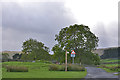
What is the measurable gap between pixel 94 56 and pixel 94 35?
19.9 ft

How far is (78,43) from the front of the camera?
142 feet

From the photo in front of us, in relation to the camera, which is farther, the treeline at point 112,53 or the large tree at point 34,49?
the large tree at point 34,49

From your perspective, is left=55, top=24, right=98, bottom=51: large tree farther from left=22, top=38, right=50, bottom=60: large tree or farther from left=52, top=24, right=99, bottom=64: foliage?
left=22, top=38, right=50, bottom=60: large tree

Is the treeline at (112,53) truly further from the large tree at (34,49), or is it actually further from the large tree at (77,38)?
the large tree at (34,49)

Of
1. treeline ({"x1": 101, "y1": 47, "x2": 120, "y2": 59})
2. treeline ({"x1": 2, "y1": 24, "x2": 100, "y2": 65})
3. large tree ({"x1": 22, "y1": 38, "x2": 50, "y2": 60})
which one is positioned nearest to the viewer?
treeline ({"x1": 101, "y1": 47, "x2": 120, "y2": 59})

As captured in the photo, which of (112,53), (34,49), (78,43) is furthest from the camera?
(34,49)

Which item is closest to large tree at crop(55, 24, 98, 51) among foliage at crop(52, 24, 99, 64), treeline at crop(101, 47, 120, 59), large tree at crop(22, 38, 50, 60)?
foliage at crop(52, 24, 99, 64)

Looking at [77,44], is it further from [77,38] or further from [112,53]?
[112,53]

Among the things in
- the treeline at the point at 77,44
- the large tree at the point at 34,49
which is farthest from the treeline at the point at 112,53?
the large tree at the point at 34,49

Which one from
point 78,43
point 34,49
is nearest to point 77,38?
point 78,43

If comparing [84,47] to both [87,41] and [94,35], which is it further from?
[94,35]

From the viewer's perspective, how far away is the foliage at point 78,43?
42.8 meters

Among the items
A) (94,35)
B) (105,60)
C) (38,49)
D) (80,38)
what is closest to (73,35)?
(80,38)

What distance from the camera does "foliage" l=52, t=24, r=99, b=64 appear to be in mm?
42844
